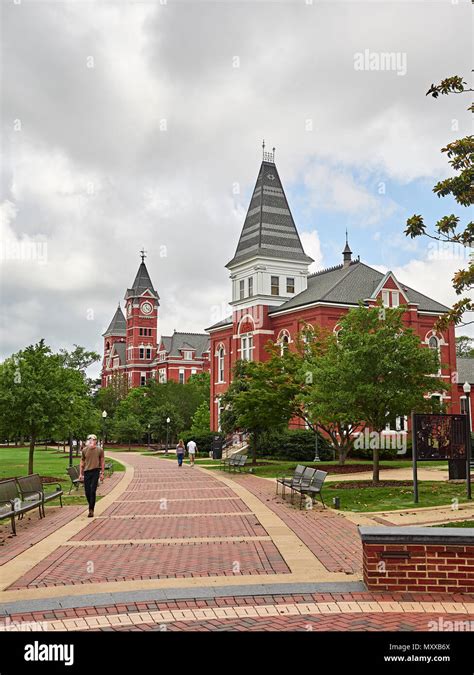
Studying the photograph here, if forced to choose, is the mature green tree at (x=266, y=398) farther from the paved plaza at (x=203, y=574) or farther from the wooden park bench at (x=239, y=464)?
the paved plaza at (x=203, y=574)

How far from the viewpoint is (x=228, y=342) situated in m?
57.9

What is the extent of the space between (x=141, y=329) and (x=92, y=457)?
8930cm

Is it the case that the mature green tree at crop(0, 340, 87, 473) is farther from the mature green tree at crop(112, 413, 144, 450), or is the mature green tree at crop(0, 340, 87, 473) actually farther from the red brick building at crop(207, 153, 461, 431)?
the mature green tree at crop(112, 413, 144, 450)

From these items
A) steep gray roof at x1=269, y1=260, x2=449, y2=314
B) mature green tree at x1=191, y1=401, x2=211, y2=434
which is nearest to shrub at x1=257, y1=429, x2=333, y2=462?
steep gray roof at x1=269, y1=260, x2=449, y2=314

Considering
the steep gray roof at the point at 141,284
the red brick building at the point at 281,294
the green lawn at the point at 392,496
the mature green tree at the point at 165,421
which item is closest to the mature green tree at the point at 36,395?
the green lawn at the point at 392,496

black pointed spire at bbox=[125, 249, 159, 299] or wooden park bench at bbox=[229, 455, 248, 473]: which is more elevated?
black pointed spire at bbox=[125, 249, 159, 299]

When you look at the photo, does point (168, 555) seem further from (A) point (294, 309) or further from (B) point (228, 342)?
(B) point (228, 342)

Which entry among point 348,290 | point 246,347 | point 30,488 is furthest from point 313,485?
point 246,347

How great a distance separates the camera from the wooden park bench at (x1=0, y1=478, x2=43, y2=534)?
12906mm

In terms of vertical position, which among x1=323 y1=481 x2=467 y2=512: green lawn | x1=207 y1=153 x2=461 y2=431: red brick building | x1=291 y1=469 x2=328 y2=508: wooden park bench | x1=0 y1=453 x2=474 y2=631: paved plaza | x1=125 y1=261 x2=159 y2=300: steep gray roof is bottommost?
x1=323 y1=481 x2=467 y2=512: green lawn

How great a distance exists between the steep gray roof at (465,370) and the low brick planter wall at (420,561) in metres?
51.4

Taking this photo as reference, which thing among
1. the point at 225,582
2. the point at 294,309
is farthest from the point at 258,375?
the point at 225,582

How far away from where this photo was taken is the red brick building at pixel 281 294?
47.6 metres

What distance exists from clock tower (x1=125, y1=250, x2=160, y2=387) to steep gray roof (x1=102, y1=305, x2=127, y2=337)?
14655 millimetres
